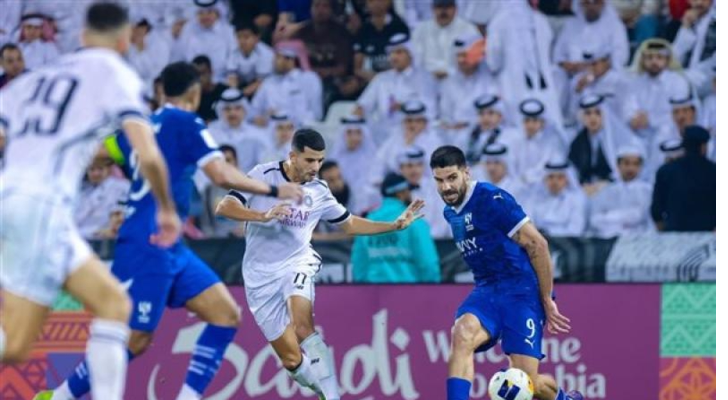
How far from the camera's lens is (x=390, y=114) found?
17000 millimetres

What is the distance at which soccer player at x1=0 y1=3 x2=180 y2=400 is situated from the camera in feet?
28.3

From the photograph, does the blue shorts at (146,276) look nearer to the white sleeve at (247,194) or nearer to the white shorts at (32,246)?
the white shorts at (32,246)

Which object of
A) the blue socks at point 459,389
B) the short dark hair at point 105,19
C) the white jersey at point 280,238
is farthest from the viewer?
the white jersey at point 280,238

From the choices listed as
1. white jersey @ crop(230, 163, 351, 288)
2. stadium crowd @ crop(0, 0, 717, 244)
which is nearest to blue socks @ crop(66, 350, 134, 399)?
white jersey @ crop(230, 163, 351, 288)

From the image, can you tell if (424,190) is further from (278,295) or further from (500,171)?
(278,295)

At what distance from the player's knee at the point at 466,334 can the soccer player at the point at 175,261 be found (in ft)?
6.00

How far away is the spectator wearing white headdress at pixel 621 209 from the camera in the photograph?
15984 millimetres

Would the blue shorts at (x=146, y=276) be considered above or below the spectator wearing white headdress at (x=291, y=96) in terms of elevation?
above

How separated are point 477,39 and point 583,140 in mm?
1567

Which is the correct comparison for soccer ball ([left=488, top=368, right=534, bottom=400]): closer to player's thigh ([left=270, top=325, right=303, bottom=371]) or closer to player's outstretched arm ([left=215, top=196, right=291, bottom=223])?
player's thigh ([left=270, top=325, right=303, bottom=371])

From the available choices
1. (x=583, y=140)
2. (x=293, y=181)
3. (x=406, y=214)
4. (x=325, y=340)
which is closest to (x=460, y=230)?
(x=406, y=214)

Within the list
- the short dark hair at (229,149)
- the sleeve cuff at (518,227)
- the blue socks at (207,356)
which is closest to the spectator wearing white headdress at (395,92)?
the short dark hair at (229,149)

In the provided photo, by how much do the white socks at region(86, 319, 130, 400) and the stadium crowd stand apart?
6.97 meters

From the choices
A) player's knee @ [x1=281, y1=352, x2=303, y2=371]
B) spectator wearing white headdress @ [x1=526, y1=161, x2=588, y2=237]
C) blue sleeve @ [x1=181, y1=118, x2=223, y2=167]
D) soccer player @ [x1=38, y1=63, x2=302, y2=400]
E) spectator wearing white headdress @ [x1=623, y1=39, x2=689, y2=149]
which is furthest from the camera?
spectator wearing white headdress @ [x1=623, y1=39, x2=689, y2=149]
